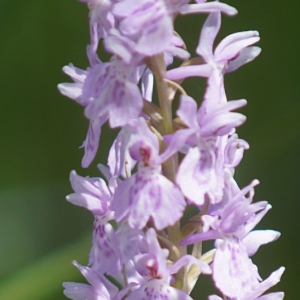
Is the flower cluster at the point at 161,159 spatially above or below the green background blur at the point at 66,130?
above

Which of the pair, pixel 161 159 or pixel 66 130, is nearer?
pixel 161 159

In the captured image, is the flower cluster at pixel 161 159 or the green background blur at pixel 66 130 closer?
the flower cluster at pixel 161 159

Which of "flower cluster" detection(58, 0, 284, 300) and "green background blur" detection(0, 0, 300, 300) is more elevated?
"flower cluster" detection(58, 0, 284, 300)

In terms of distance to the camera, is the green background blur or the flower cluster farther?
the green background blur

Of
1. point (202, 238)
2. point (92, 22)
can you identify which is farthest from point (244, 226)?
point (92, 22)

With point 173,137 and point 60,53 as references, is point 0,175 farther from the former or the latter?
point 173,137

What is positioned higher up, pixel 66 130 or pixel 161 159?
pixel 161 159
